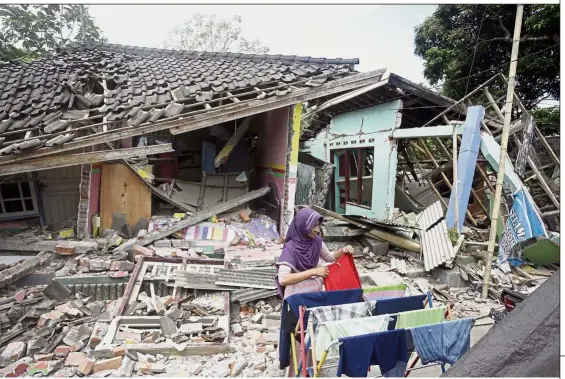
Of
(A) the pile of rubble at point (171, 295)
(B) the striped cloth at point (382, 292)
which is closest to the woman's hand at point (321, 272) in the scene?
(B) the striped cloth at point (382, 292)

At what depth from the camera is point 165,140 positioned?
30.1 feet

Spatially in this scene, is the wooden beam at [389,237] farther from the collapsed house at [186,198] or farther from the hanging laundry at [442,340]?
the hanging laundry at [442,340]

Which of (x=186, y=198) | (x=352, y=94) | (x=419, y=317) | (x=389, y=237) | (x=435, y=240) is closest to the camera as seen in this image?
(x=419, y=317)

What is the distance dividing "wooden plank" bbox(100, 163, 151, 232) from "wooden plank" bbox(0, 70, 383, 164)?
6.18 ft

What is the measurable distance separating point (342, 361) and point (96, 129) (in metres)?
5.68

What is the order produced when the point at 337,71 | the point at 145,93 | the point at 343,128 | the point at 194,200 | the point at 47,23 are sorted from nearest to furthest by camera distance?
the point at 145,93
the point at 337,71
the point at 194,200
the point at 343,128
the point at 47,23

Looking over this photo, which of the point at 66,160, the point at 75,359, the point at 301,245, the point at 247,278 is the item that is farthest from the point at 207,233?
the point at 301,245

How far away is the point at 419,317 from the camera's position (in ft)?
8.89

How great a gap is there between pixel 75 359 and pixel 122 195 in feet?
12.3

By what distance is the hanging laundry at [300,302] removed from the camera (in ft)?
9.65


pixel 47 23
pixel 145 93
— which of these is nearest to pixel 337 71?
pixel 145 93

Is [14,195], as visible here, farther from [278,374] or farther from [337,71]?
[337,71]

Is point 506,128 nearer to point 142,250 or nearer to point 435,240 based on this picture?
point 435,240

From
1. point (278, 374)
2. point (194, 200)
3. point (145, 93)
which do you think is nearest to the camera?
point (278, 374)
